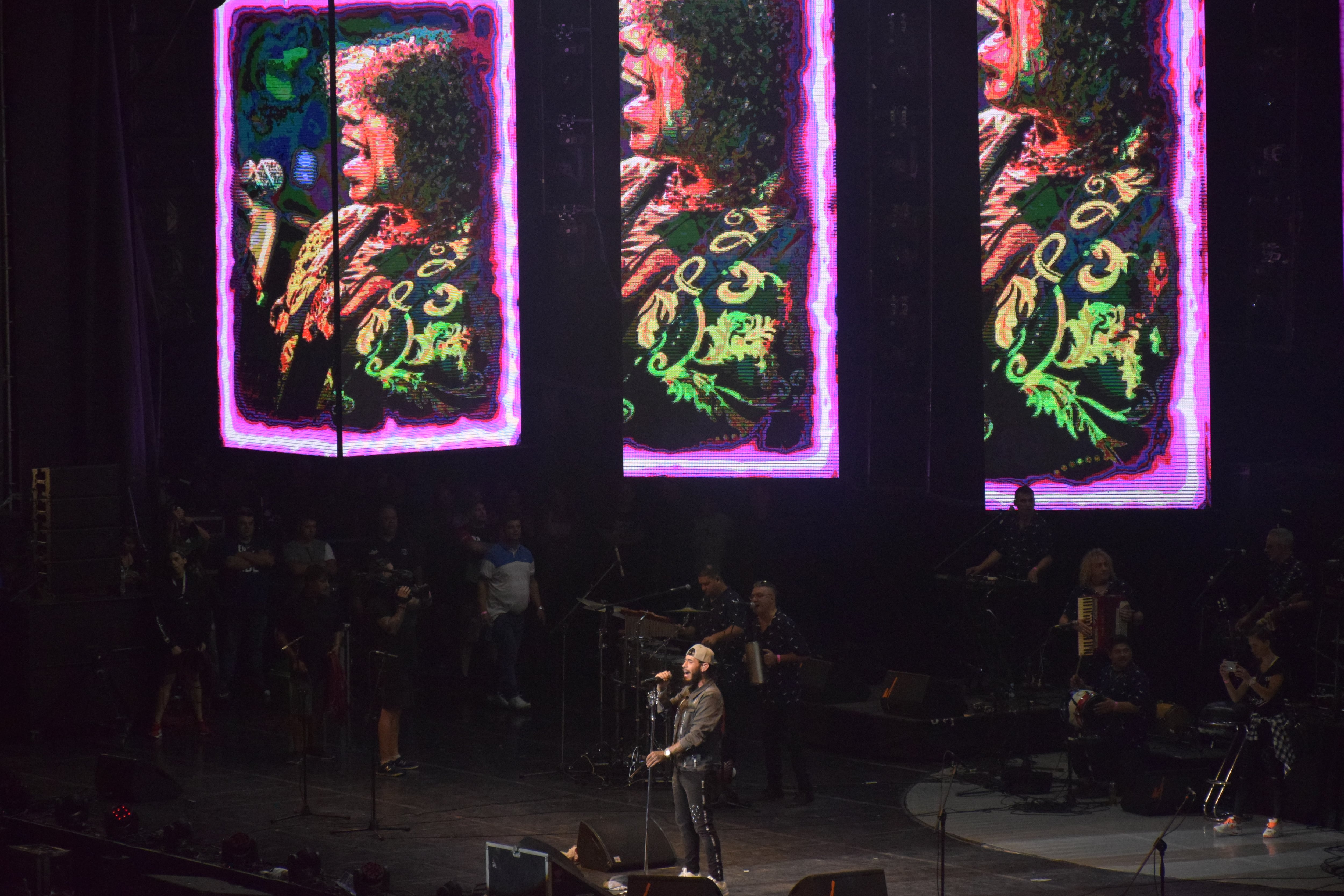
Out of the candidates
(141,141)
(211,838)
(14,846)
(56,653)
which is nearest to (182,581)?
(56,653)

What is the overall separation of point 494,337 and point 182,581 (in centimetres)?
482

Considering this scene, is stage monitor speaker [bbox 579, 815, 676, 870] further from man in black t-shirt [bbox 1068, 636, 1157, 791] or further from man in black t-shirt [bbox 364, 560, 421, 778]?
man in black t-shirt [bbox 1068, 636, 1157, 791]

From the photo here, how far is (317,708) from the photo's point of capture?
13.5 meters

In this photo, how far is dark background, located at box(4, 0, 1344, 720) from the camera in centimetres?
1529

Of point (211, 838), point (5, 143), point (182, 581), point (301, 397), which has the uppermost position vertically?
point (5, 143)

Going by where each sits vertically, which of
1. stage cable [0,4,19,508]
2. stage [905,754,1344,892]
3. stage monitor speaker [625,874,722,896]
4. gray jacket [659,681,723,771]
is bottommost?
stage [905,754,1344,892]

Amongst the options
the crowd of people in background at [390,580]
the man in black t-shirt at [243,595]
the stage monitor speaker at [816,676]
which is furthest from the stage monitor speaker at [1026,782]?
the man in black t-shirt at [243,595]

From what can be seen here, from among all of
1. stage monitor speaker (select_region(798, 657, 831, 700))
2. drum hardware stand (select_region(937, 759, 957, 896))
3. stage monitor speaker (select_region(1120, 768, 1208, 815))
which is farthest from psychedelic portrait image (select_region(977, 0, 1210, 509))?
stage monitor speaker (select_region(1120, 768, 1208, 815))

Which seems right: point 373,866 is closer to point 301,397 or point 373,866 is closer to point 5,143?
point 301,397

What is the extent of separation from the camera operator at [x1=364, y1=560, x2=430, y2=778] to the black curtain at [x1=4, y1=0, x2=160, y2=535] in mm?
5474

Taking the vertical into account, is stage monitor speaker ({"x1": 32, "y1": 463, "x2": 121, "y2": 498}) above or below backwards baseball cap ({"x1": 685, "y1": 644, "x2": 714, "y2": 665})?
above

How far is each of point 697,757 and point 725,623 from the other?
93.8 inches

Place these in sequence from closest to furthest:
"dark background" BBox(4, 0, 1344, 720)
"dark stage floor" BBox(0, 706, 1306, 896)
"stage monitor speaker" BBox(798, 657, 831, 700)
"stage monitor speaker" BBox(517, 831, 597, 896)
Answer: "stage monitor speaker" BBox(517, 831, 597, 896) < "dark stage floor" BBox(0, 706, 1306, 896) < "stage monitor speaker" BBox(798, 657, 831, 700) < "dark background" BBox(4, 0, 1344, 720)

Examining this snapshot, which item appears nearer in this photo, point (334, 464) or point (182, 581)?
point (182, 581)
